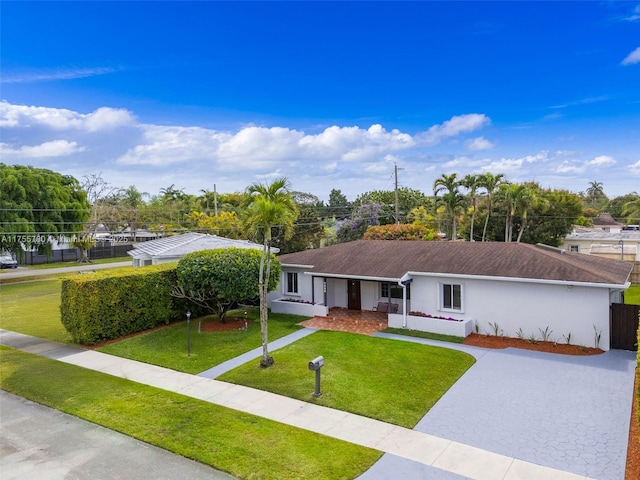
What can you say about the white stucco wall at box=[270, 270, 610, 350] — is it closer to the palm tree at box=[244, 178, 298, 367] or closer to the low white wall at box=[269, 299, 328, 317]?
the low white wall at box=[269, 299, 328, 317]

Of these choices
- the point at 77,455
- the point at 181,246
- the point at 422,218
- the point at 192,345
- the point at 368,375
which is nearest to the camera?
the point at 77,455

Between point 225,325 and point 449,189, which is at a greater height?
point 449,189

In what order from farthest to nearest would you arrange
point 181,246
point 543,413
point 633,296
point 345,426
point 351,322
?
point 633,296
point 181,246
point 351,322
point 543,413
point 345,426

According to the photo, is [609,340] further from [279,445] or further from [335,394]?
[279,445]

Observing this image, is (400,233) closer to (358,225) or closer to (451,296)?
(358,225)

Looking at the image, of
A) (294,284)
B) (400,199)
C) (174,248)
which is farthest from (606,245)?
(174,248)

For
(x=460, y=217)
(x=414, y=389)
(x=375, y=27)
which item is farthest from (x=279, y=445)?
(x=460, y=217)
